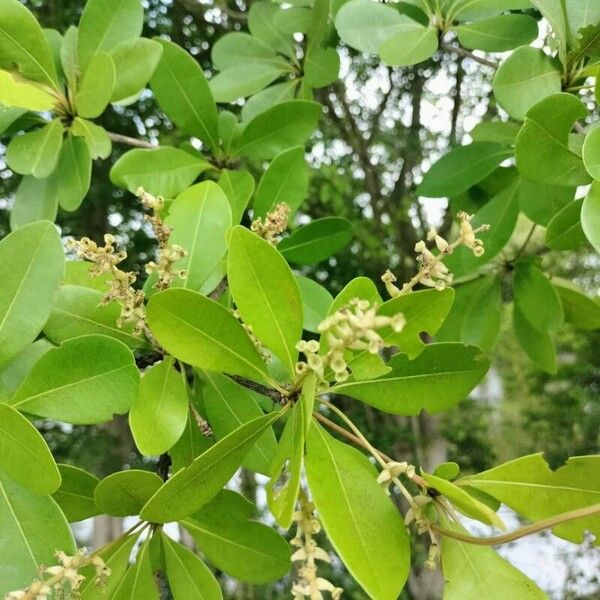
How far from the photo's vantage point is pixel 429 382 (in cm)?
43

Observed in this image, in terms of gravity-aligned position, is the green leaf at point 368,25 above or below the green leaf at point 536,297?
above

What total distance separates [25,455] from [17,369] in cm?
10

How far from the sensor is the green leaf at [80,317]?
17.2 inches

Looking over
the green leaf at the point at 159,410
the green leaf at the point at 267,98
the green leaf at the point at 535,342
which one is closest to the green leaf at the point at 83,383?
the green leaf at the point at 159,410

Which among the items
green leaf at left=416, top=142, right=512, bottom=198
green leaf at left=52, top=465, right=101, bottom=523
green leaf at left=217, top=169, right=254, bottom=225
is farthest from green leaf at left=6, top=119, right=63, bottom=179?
green leaf at left=416, top=142, right=512, bottom=198

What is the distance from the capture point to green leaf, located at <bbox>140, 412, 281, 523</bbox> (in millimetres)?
344

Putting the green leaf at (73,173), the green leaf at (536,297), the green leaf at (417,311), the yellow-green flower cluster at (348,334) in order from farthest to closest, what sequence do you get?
the green leaf at (536,297), the green leaf at (73,173), the green leaf at (417,311), the yellow-green flower cluster at (348,334)

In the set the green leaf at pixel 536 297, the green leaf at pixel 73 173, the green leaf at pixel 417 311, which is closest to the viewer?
the green leaf at pixel 417 311

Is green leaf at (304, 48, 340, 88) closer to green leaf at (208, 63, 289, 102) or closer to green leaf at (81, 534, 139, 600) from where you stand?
green leaf at (208, 63, 289, 102)

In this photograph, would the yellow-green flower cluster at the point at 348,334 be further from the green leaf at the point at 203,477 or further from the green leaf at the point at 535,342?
the green leaf at the point at 535,342

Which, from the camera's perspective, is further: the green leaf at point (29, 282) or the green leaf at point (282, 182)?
the green leaf at point (282, 182)

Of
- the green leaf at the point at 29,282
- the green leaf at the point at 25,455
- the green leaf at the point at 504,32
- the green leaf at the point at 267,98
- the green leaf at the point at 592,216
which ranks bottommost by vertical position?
the green leaf at the point at 25,455

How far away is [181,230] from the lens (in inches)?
18.1

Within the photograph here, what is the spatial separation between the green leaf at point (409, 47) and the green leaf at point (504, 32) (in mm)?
44
